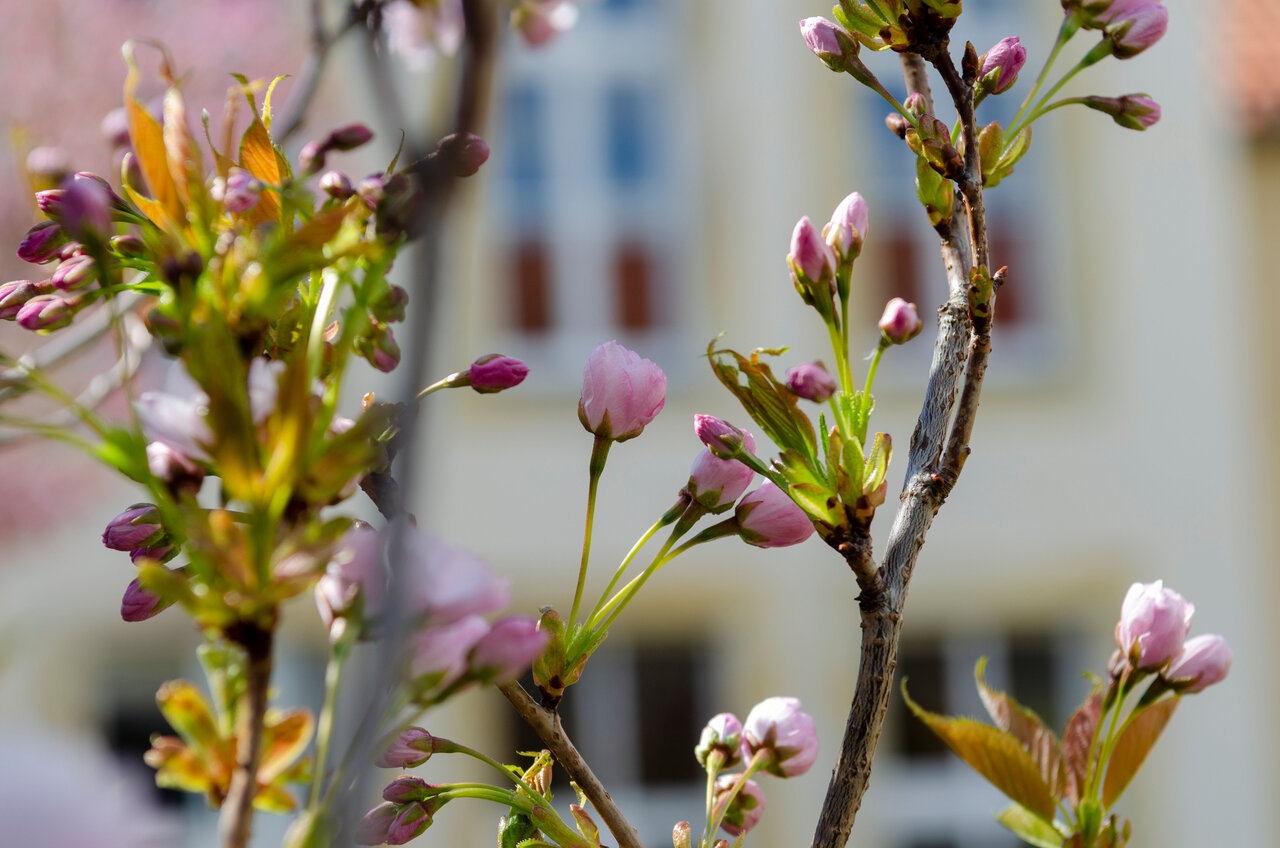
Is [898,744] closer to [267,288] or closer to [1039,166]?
[1039,166]

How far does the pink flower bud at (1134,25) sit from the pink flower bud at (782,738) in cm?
25

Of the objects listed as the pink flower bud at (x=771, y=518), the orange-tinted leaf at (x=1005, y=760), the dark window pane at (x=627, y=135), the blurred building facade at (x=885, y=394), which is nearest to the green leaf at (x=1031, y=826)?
the orange-tinted leaf at (x=1005, y=760)

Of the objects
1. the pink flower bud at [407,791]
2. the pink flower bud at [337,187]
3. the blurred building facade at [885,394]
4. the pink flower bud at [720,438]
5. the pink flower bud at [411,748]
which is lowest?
the blurred building facade at [885,394]

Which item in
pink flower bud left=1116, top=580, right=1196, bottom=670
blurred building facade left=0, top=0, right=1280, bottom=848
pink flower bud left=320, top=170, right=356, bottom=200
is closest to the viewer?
pink flower bud left=320, top=170, right=356, bottom=200

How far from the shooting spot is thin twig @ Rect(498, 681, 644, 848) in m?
0.34

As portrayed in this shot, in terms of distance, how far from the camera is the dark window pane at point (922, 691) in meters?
3.74

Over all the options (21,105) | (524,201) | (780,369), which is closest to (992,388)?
(780,369)

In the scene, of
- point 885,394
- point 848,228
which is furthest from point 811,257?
point 885,394

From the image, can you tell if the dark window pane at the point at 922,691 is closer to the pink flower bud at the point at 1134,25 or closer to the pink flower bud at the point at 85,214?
the pink flower bud at the point at 1134,25

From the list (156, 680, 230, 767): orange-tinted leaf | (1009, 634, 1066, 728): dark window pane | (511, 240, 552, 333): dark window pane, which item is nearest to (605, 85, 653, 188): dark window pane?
(511, 240, 552, 333): dark window pane

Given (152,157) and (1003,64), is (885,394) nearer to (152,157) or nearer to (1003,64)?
(1003,64)

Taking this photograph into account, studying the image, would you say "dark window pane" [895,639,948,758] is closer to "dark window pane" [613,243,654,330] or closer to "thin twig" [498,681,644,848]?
"dark window pane" [613,243,654,330]

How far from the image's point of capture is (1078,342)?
385 centimetres

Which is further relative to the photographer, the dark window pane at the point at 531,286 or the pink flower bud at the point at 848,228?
the dark window pane at the point at 531,286
